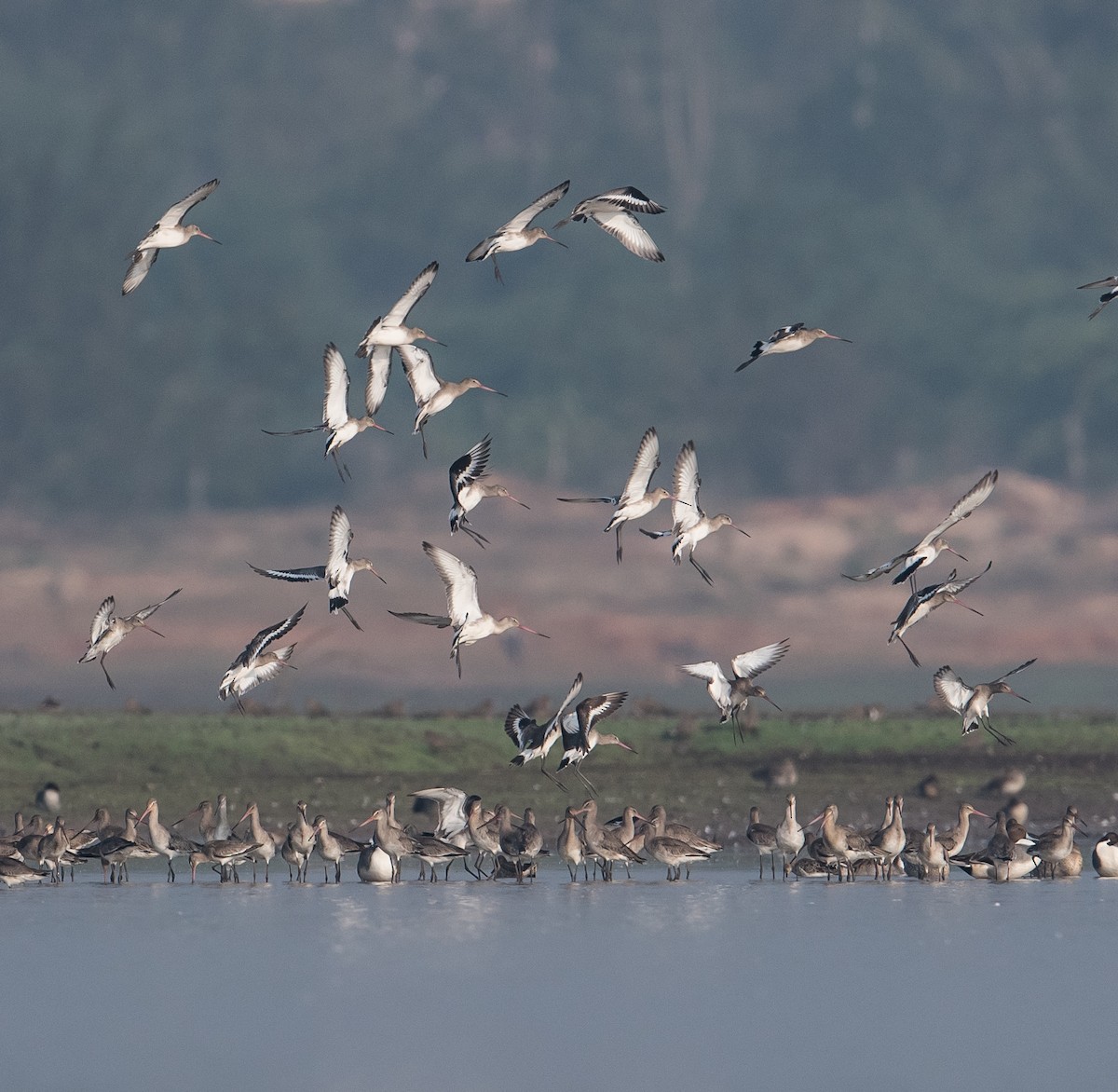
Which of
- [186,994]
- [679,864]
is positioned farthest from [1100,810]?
[186,994]

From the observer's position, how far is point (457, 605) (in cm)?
2930

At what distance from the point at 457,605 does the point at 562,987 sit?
817cm

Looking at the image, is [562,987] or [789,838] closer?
[562,987]

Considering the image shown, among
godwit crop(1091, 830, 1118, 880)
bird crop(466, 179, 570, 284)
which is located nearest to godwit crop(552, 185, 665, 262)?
bird crop(466, 179, 570, 284)

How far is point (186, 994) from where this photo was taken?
2169cm

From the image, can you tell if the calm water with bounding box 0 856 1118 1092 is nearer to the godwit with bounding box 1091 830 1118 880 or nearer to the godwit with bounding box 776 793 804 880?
the godwit with bounding box 776 793 804 880

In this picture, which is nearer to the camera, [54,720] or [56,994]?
[56,994]

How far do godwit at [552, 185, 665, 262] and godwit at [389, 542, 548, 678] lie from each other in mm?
4743

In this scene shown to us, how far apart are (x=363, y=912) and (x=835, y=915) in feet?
20.0

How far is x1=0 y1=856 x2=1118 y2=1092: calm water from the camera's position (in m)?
18.1

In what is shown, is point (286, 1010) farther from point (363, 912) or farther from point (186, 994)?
point (363, 912)

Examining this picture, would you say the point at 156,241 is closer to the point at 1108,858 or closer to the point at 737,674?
the point at 737,674

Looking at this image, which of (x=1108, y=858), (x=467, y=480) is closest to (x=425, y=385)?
(x=467, y=480)

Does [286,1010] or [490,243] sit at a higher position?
[490,243]
